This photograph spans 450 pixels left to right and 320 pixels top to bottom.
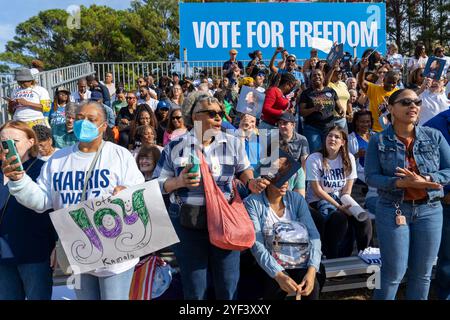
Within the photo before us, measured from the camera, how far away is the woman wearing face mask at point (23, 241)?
2699mm

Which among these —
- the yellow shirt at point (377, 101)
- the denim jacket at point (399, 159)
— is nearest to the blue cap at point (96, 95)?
the yellow shirt at point (377, 101)

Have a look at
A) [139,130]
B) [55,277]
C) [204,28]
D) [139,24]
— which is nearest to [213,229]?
[55,277]

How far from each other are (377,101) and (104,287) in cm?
507

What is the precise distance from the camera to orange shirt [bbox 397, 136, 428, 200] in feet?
9.93

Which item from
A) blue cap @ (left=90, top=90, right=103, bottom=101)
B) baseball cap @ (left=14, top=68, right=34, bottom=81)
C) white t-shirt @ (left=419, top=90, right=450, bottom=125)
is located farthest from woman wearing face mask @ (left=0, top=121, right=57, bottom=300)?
blue cap @ (left=90, top=90, right=103, bottom=101)

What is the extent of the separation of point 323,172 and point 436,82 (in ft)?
6.22

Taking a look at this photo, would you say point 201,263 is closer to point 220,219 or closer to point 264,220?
point 220,219

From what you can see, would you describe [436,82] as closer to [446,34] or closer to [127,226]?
[127,226]

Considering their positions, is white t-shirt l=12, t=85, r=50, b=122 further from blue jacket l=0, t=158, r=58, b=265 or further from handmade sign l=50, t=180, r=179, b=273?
handmade sign l=50, t=180, r=179, b=273

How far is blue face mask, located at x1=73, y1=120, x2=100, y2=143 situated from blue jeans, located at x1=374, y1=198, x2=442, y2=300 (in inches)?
76.3

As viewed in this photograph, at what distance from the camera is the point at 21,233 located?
107 inches

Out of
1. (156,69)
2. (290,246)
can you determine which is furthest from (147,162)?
(156,69)

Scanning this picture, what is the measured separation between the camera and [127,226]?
2615mm

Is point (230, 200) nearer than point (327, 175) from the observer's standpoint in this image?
Yes
